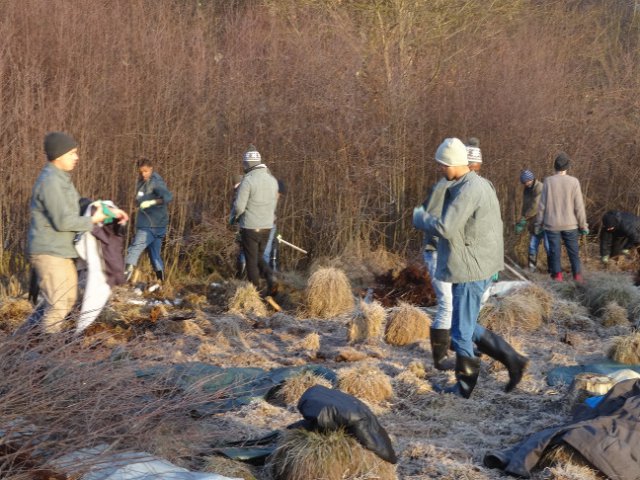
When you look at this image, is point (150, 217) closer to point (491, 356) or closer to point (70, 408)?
point (491, 356)

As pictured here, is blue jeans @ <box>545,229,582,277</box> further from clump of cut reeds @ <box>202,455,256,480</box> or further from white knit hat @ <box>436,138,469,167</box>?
clump of cut reeds @ <box>202,455,256,480</box>

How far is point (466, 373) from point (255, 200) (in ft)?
14.5

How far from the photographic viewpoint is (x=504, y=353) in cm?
700

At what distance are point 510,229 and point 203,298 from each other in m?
5.36

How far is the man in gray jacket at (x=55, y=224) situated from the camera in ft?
21.9

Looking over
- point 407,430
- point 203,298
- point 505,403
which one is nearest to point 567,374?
point 505,403

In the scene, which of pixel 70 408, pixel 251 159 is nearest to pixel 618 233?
pixel 251 159

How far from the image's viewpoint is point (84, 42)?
1280 centimetres

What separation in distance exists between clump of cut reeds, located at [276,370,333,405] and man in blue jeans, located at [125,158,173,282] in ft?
16.7

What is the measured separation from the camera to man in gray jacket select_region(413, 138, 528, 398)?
657 cm

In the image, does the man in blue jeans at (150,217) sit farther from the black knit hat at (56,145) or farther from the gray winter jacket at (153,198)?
the black knit hat at (56,145)

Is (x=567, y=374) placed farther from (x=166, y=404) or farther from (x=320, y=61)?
(x=320, y=61)

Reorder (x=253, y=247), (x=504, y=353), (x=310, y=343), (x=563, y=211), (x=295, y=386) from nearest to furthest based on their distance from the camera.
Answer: (x=295, y=386) < (x=504, y=353) < (x=310, y=343) < (x=253, y=247) < (x=563, y=211)

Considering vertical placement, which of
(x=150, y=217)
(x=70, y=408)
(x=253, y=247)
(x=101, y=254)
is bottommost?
(x=253, y=247)
